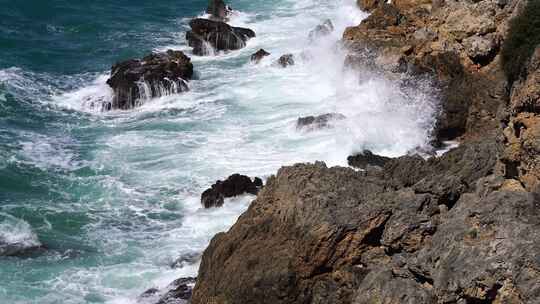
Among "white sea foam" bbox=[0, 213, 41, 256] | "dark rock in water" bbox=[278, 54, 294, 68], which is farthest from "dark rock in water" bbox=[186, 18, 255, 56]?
"white sea foam" bbox=[0, 213, 41, 256]

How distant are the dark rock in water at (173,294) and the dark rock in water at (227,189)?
6705 mm

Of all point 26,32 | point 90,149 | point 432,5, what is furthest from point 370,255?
point 26,32

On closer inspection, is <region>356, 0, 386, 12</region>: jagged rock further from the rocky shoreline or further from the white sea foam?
the rocky shoreline

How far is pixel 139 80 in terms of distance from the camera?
48.3m

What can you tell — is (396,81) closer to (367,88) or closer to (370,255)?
(367,88)

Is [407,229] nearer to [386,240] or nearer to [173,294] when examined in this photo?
[386,240]

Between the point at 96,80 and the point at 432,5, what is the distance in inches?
921

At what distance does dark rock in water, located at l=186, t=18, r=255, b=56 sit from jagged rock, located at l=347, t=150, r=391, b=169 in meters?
26.1

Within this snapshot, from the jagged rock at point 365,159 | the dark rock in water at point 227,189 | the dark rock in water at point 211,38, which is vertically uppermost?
the dark rock in water at point 211,38

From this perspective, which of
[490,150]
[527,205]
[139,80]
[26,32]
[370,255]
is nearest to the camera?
[527,205]

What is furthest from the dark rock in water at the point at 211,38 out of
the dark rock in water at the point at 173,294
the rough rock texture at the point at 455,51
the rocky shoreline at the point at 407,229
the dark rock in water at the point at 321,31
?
the rocky shoreline at the point at 407,229

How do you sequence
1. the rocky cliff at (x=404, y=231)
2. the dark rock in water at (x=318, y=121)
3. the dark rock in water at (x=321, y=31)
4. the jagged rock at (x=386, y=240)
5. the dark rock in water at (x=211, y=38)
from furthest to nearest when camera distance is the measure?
the dark rock in water at (x=211, y=38) → the dark rock in water at (x=321, y=31) → the dark rock in water at (x=318, y=121) → the rocky cliff at (x=404, y=231) → the jagged rock at (x=386, y=240)

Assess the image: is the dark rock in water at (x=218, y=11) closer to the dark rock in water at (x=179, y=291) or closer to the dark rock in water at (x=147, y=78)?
the dark rock in water at (x=147, y=78)

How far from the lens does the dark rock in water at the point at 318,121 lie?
38844 mm
